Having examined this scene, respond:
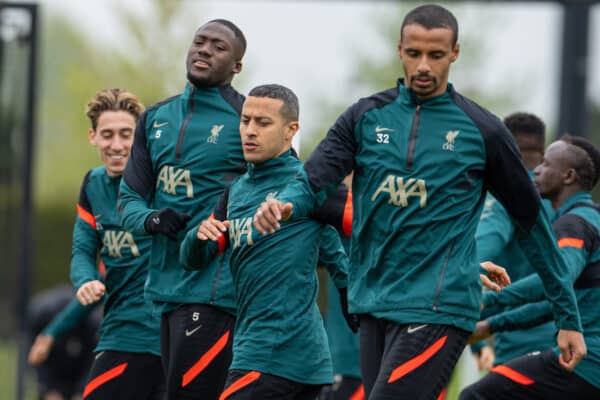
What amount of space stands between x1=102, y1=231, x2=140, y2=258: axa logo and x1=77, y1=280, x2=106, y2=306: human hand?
1.25ft

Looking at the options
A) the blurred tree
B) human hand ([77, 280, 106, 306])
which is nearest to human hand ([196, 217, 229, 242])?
human hand ([77, 280, 106, 306])

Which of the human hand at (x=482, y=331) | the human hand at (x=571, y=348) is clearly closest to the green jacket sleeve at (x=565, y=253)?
the human hand at (x=482, y=331)

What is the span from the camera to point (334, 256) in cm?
668

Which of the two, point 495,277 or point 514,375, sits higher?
point 495,277

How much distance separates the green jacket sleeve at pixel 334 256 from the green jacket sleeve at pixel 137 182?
0.89 meters

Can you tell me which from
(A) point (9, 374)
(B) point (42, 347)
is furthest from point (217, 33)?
(A) point (9, 374)

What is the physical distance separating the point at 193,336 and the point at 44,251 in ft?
76.5

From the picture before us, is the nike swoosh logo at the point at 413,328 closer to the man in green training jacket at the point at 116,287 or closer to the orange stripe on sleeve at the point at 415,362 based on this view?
the orange stripe on sleeve at the point at 415,362

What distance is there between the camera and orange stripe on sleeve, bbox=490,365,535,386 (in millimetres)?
7074

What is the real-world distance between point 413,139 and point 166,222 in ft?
4.53

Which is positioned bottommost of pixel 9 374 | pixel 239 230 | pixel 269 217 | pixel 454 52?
pixel 9 374

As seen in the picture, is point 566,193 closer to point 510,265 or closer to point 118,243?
point 510,265

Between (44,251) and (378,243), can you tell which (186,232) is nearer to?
(378,243)

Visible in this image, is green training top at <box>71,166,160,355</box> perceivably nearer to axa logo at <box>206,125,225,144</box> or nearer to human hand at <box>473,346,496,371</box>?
axa logo at <box>206,125,225,144</box>
